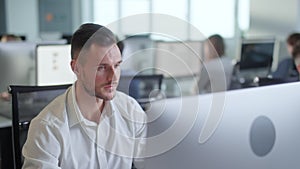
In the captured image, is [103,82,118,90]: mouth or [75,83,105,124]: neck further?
[75,83,105,124]: neck

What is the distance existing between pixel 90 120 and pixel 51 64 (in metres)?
1.95

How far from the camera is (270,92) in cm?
78

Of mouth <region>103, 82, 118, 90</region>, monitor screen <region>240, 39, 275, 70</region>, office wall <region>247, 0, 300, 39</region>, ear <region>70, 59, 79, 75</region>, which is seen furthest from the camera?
office wall <region>247, 0, 300, 39</region>

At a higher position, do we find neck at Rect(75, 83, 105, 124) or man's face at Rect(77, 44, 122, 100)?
man's face at Rect(77, 44, 122, 100)

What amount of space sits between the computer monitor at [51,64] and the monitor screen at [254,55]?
193 cm

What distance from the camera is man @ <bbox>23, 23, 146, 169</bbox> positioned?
A: 3.48ft

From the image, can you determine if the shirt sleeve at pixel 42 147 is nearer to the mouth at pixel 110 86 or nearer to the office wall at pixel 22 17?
the mouth at pixel 110 86

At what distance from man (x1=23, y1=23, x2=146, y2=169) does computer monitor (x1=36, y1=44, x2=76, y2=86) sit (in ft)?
6.04

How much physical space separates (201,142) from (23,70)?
2.62 meters

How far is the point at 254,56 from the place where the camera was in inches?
170

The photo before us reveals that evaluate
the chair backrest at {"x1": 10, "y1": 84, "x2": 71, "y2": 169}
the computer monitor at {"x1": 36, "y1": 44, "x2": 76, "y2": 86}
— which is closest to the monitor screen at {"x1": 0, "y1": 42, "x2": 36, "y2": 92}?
the computer monitor at {"x1": 36, "y1": 44, "x2": 76, "y2": 86}

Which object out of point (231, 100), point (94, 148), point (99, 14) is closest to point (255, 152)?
point (231, 100)

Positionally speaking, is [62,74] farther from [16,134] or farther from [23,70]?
[16,134]

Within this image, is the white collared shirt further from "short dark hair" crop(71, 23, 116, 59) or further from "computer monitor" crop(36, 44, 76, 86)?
"computer monitor" crop(36, 44, 76, 86)
